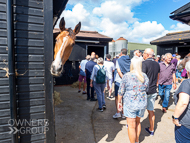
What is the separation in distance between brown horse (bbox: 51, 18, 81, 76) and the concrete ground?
1882mm

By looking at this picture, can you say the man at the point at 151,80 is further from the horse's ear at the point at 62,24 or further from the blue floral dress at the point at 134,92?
the horse's ear at the point at 62,24

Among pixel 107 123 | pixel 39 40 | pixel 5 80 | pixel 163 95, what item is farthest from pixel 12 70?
pixel 163 95

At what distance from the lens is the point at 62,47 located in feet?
7.07

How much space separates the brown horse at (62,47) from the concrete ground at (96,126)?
6.18 ft

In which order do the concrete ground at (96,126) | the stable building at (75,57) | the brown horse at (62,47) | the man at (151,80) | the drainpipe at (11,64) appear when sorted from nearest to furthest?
the drainpipe at (11,64) → the brown horse at (62,47) → the concrete ground at (96,126) → the man at (151,80) → the stable building at (75,57)

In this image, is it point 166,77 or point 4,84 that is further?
point 166,77

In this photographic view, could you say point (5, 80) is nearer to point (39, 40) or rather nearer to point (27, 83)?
point (27, 83)

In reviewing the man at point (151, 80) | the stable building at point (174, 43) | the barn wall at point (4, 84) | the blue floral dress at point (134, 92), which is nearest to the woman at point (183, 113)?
the blue floral dress at point (134, 92)

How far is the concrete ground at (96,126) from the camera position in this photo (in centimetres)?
290

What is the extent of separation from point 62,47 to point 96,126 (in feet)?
8.11

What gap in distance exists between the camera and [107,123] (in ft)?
11.9

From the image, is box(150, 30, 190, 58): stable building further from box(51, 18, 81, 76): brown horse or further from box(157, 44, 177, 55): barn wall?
box(51, 18, 81, 76): brown horse

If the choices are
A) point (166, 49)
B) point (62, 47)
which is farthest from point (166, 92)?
point (166, 49)

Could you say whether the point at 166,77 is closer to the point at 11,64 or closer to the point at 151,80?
the point at 151,80
